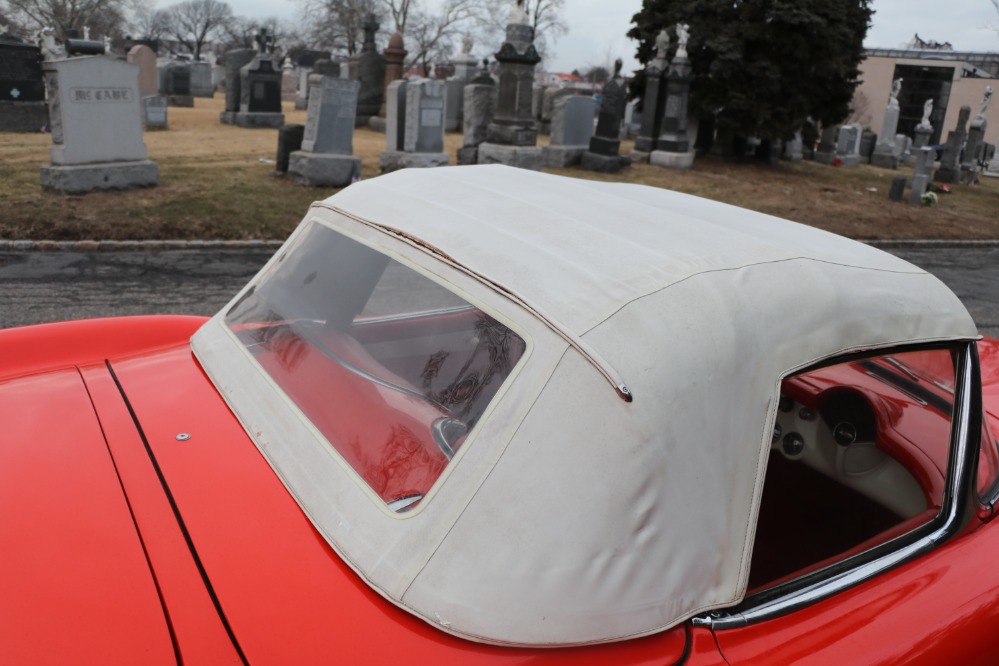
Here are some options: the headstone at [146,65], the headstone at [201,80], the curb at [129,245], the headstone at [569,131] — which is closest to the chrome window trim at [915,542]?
the curb at [129,245]

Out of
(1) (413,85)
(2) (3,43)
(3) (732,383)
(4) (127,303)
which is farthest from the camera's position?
(2) (3,43)

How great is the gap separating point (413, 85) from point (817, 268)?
1284 centimetres

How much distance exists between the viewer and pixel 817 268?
5.77 feet

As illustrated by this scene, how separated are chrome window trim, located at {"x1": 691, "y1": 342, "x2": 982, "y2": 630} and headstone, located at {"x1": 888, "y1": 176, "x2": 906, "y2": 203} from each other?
59.8 feet

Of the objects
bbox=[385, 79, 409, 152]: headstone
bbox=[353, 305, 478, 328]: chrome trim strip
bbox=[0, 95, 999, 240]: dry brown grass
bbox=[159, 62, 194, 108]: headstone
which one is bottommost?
bbox=[0, 95, 999, 240]: dry brown grass

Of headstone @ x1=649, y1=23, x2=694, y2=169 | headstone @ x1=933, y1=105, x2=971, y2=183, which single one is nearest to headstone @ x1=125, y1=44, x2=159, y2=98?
headstone @ x1=649, y1=23, x2=694, y2=169

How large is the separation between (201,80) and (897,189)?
85.8 feet

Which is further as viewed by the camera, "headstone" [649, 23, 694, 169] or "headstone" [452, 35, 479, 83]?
"headstone" [452, 35, 479, 83]

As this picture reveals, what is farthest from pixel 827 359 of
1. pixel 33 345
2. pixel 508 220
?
pixel 33 345

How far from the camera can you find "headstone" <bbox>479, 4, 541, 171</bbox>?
15375mm

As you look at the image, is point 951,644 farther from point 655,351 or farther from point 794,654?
point 655,351

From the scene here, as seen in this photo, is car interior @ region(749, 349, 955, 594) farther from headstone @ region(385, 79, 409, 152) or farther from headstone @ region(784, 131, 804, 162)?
headstone @ region(784, 131, 804, 162)

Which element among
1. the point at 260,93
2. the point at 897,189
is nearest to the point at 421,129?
the point at 260,93

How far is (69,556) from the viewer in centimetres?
142
